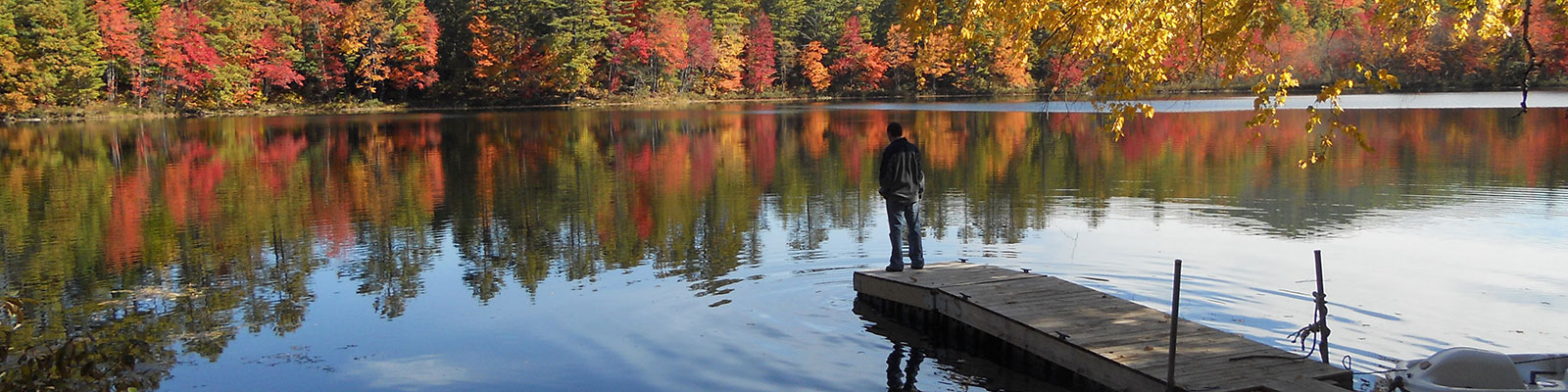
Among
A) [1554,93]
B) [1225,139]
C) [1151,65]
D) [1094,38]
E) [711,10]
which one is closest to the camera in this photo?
[1094,38]

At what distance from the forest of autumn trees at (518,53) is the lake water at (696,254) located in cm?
2812

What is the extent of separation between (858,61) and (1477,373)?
80.4 meters

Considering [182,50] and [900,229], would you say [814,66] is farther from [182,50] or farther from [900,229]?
[900,229]

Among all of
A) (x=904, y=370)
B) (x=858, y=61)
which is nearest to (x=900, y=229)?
(x=904, y=370)

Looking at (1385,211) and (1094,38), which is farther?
(1385,211)

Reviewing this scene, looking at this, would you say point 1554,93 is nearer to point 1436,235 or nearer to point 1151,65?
point 1436,235

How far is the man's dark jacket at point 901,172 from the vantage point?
36.0ft

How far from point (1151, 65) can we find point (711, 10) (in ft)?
249

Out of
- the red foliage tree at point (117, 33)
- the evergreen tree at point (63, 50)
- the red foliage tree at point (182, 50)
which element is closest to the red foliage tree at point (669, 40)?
the red foliage tree at point (182, 50)

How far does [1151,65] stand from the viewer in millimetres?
9211

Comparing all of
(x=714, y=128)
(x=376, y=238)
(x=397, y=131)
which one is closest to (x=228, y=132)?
(x=397, y=131)

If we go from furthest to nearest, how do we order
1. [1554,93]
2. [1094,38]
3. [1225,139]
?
1. [1554,93]
2. [1225,139]
3. [1094,38]

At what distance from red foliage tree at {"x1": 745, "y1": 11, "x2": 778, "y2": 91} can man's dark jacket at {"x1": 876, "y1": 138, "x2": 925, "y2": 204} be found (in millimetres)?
74947

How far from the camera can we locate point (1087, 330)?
8602 millimetres
